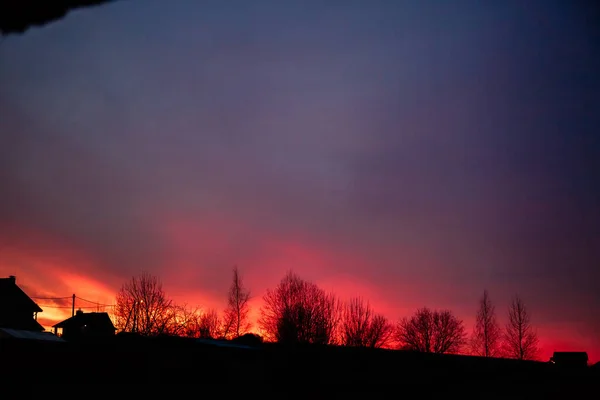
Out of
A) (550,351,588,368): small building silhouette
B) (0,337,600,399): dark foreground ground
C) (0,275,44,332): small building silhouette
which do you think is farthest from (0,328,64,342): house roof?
(550,351,588,368): small building silhouette

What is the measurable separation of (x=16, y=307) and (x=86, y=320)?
7.54 meters

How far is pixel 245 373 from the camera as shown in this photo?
15.5m

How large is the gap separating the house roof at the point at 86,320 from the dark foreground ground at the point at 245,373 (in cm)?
4258

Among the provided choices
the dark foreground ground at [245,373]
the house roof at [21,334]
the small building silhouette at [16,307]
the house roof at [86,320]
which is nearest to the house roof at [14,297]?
the small building silhouette at [16,307]

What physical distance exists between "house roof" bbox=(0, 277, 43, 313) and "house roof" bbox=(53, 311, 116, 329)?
11.0ft

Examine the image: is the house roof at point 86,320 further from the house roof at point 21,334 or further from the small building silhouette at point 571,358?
the small building silhouette at point 571,358

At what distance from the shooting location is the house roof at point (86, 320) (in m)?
58.5

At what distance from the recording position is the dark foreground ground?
36.3ft

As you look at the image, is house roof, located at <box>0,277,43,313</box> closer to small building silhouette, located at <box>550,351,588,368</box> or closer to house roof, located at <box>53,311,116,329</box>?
house roof, located at <box>53,311,116,329</box>

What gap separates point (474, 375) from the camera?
26484 mm

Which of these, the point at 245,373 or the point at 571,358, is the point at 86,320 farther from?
the point at 245,373

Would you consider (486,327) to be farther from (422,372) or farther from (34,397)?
(34,397)

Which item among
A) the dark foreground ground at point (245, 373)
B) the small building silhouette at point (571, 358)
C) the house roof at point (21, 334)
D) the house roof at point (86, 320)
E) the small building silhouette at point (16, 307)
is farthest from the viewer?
the house roof at point (86, 320)

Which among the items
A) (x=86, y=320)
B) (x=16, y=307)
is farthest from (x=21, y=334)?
(x=86, y=320)
